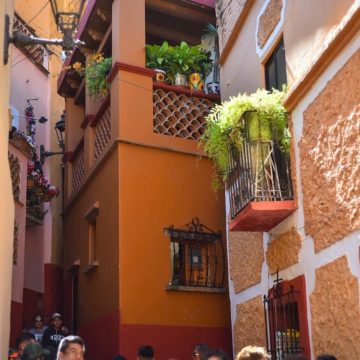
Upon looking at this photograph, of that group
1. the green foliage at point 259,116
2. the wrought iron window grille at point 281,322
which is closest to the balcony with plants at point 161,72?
the green foliage at point 259,116

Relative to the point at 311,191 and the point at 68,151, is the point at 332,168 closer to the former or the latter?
the point at 311,191

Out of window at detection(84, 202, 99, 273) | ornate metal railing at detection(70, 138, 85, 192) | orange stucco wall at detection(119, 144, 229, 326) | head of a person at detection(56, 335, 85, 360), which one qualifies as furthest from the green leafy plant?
head of a person at detection(56, 335, 85, 360)

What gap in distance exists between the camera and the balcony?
764 cm

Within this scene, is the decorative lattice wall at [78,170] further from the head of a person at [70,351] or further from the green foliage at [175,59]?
the head of a person at [70,351]

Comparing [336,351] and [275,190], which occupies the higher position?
[275,190]

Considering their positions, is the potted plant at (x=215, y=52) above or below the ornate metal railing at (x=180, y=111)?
above

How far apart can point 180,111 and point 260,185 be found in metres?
4.75

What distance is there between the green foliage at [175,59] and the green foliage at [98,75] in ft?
3.01

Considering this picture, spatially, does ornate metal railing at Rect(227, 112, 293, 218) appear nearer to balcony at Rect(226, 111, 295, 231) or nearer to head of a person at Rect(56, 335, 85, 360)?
balcony at Rect(226, 111, 295, 231)

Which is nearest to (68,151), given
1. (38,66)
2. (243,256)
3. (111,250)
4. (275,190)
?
(38,66)

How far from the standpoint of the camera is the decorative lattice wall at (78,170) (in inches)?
562

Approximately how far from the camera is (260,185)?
25.5 feet

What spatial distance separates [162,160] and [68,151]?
4514 mm

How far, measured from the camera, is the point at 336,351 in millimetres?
6535
